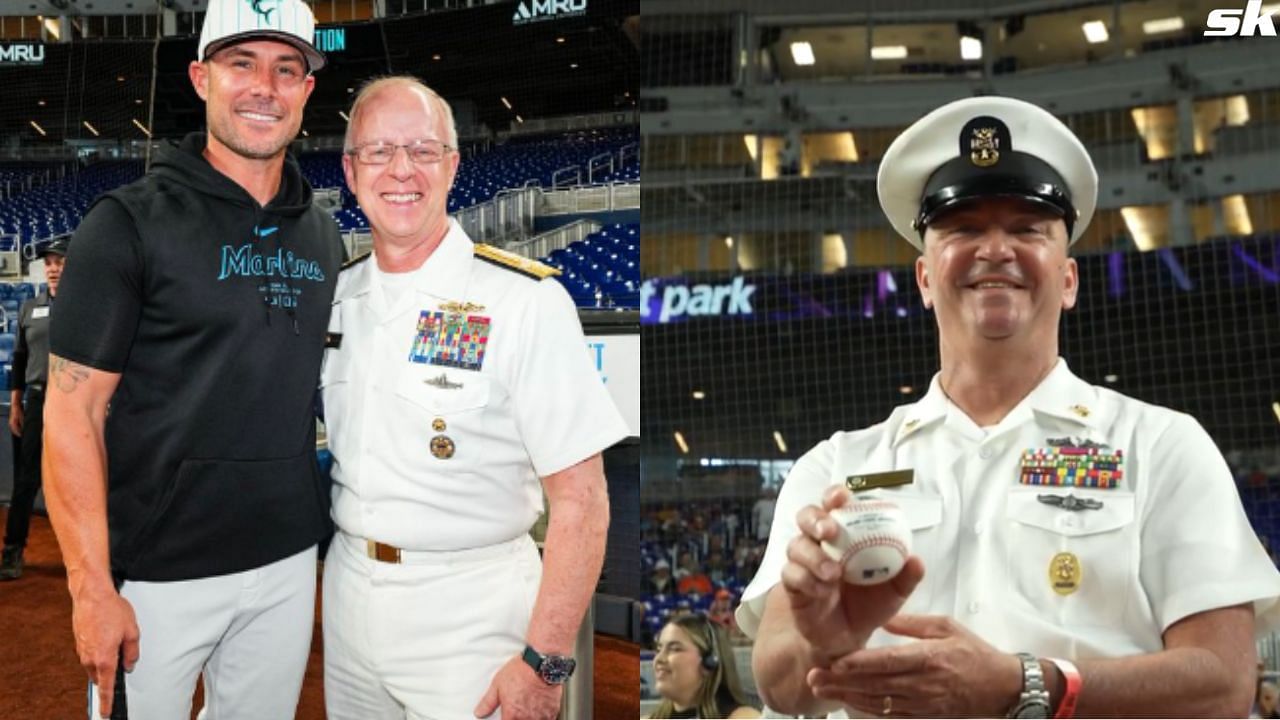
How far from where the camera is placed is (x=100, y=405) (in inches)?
52.2

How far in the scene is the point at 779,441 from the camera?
2.74 meters

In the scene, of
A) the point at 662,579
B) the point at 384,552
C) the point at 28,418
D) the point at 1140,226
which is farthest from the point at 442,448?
the point at 28,418

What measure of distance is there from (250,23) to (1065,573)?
1.35 meters

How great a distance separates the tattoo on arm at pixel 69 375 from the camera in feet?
4.26

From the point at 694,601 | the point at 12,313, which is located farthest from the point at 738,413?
the point at 12,313

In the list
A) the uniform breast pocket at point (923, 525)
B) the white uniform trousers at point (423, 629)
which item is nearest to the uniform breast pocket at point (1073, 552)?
the uniform breast pocket at point (923, 525)

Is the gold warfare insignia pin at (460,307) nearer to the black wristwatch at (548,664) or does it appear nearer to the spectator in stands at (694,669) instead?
the black wristwatch at (548,664)

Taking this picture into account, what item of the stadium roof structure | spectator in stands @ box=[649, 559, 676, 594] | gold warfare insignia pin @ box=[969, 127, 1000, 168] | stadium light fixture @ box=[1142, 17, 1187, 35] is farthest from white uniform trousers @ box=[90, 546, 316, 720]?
the stadium roof structure

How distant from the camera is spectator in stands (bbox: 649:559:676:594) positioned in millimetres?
2793

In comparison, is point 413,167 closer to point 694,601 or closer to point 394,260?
point 394,260

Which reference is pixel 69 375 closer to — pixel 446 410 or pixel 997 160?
pixel 446 410

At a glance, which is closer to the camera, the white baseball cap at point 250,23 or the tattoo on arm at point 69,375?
the tattoo on arm at point 69,375

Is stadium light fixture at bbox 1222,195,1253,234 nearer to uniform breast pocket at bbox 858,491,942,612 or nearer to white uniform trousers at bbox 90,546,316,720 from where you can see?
uniform breast pocket at bbox 858,491,942,612

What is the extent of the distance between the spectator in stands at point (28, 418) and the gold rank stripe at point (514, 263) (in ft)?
10.2
